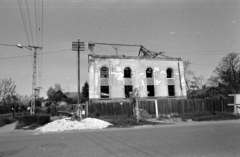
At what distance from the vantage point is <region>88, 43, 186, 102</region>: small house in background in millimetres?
25734

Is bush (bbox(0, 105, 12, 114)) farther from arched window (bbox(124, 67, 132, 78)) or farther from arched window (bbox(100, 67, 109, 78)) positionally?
arched window (bbox(124, 67, 132, 78))

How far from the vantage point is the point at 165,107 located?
20844 mm

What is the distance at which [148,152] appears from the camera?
577cm

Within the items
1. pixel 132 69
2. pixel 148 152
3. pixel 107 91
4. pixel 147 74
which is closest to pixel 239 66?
pixel 147 74

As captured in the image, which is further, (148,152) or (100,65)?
(100,65)

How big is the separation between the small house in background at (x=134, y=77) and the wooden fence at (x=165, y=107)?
16.7 feet

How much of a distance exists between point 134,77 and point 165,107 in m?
7.81

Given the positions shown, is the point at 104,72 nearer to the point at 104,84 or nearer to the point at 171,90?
the point at 104,84

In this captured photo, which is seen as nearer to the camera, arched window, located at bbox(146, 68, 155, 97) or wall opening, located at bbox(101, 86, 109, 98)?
wall opening, located at bbox(101, 86, 109, 98)

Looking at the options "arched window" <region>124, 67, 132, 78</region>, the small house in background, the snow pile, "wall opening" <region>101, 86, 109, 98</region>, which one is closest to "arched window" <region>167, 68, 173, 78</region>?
the small house in background

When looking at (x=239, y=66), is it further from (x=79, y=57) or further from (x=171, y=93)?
(x=79, y=57)

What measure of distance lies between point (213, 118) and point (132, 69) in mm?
13190

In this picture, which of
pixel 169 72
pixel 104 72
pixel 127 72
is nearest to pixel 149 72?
pixel 169 72

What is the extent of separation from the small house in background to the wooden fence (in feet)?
16.7
